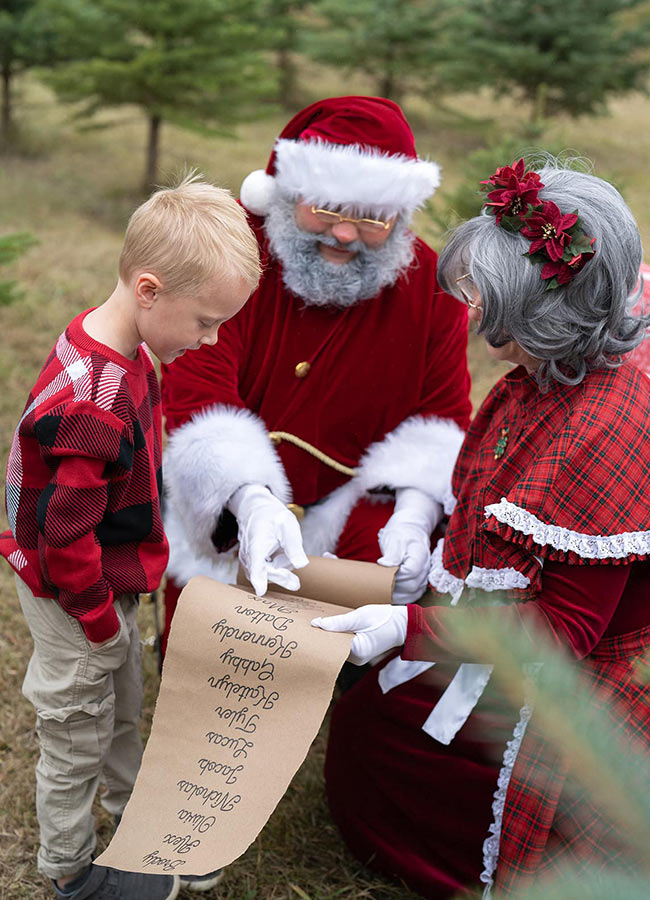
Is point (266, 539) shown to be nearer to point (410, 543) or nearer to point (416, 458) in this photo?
point (410, 543)

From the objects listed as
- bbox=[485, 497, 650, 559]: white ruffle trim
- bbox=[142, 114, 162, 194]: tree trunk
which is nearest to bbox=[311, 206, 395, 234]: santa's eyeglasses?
bbox=[485, 497, 650, 559]: white ruffle trim

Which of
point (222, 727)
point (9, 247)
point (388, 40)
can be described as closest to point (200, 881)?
point (222, 727)

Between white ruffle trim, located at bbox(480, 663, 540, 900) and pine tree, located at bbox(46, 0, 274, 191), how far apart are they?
6025 mm

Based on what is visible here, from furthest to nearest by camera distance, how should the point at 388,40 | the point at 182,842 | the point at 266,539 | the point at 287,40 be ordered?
the point at 287,40 < the point at 388,40 < the point at 266,539 < the point at 182,842

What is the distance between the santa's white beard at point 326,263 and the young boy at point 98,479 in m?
0.44

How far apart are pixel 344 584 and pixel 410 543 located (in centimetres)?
32

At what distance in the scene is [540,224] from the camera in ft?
5.08

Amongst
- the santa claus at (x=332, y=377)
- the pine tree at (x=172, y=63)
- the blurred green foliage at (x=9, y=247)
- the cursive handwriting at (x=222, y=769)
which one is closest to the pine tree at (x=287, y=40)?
the pine tree at (x=172, y=63)

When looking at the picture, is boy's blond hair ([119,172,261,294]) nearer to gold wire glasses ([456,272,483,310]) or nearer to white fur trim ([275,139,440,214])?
gold wire glasses ([456,272,483,310])

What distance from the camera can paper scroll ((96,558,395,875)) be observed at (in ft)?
4.79

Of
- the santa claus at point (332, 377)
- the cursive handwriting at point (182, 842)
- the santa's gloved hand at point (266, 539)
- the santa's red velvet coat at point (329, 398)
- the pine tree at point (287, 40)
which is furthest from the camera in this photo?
the pine tree at point (287, 40)

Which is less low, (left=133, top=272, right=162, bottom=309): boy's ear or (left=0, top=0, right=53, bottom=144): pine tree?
(left=133, top=272, right=162, bottom=309): boy's ear

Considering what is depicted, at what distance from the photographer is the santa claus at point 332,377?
2139 mm

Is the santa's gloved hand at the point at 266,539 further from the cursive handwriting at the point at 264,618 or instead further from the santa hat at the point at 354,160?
the santa hat at the point at 354,160
